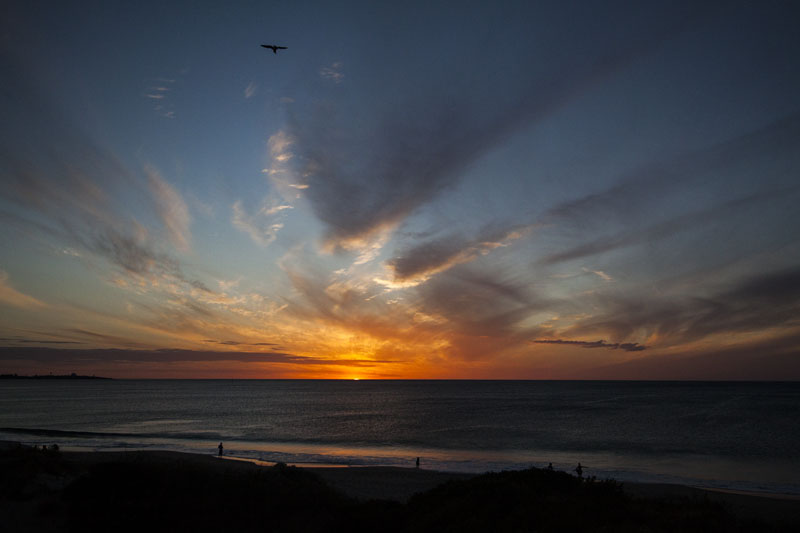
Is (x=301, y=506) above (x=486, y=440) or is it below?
above

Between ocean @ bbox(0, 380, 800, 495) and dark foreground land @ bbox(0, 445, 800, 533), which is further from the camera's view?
ocean @ bbox(0, 380, 800, 495)

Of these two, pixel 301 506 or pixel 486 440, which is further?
pixel 486 440

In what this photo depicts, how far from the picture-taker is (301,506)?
16.3m

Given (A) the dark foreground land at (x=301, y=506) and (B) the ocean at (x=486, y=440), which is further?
(B) the ocean at (x=486, y=440)

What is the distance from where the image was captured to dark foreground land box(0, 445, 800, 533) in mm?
12555

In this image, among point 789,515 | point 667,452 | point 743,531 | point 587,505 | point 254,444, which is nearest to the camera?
point 743,531

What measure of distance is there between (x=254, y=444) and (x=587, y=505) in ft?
147

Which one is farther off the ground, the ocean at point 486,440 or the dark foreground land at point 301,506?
the dark foreground land at point 301,506

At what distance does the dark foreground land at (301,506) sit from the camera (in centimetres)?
1255

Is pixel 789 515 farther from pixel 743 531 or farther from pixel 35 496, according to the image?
pixel 35 496

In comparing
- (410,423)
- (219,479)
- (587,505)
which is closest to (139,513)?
(219,479)

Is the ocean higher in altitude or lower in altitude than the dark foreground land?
lower

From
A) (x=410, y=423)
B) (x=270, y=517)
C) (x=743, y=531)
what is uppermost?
(x=743, y=531)

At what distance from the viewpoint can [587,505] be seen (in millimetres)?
13234
